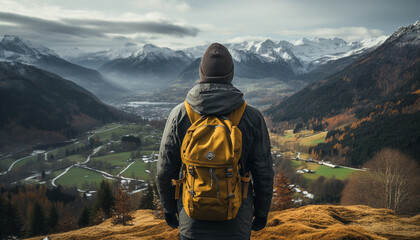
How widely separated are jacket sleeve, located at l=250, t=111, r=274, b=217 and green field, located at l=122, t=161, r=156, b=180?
94.9 meters

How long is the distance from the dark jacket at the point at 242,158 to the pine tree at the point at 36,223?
48.1m

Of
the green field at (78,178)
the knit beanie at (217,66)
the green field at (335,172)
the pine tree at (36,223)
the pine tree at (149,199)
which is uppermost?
the knit beanie at (217,66)

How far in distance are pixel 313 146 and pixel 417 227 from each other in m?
127

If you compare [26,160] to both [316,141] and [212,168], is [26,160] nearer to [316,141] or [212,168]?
[212,168]

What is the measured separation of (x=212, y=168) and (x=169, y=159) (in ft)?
3.30

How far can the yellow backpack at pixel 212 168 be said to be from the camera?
3.04m

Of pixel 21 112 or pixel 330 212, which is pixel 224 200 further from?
pixel 21 112

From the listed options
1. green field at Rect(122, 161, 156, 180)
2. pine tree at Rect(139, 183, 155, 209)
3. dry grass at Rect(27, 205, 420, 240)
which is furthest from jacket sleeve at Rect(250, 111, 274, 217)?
green field at Rect(122, 161, 156, 180)

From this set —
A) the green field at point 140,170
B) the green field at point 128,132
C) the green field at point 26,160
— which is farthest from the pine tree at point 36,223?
the green field at point 128,132

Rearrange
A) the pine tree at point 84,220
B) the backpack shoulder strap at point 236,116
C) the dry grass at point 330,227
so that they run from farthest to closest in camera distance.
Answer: the pine tree at point 84,220 → the dry grass at point 330,227 → the backpack shoulder strap at point 236,116

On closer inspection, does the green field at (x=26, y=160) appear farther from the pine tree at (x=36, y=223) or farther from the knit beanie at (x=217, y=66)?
the knit beanie at (x=217, y=66)

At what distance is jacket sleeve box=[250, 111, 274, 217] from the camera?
3.68 meters

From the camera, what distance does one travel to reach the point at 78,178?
9688 centimetres

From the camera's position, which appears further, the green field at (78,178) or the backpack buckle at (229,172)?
the green field at (78,178)
